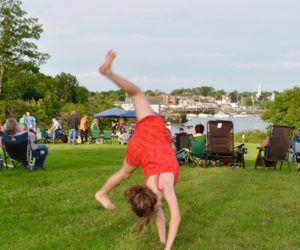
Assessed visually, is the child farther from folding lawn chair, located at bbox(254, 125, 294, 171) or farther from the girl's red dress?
folding lawn chair, located at bbox(254, 125, 294, 171)

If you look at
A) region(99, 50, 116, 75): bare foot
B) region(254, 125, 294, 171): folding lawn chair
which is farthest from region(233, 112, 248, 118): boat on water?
region(99, 50, 116, 75): bare foot

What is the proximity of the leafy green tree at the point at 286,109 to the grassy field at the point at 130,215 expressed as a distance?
4036 centimetres

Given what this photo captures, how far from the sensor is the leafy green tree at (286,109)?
148 ft

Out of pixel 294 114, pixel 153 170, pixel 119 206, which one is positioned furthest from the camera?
pixel 294 114

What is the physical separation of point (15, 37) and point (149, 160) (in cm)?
3156

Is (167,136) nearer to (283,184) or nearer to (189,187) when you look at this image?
(189,187)

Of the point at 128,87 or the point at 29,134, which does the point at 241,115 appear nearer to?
the point at 29,134

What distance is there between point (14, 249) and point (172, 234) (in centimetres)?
151

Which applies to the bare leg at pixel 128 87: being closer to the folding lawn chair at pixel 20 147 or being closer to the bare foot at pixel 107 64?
the bare foot at pixel 107 64

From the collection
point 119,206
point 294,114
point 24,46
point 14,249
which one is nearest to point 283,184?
point 119,206

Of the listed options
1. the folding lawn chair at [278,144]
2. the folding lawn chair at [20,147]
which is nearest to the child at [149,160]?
the folding lawn chair at [20,147]

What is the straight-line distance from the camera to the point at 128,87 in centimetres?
306

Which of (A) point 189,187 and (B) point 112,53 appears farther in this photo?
(A) point 189,187

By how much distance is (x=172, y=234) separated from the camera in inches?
114
